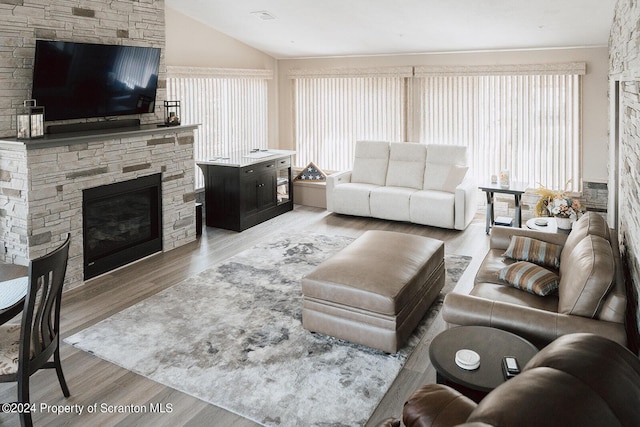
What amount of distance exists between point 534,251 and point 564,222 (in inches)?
53.9

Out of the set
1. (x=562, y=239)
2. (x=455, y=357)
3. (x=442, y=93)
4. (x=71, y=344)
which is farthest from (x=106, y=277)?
(x=442, y=93)

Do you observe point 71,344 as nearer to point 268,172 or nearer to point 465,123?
point 268,172

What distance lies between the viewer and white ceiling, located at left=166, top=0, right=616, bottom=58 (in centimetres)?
519

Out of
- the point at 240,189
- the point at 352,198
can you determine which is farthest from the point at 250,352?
the point at 352,198

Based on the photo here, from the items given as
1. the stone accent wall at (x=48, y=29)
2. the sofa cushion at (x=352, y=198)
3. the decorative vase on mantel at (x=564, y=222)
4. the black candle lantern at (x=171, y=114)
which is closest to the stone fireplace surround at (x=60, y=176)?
the black candle lantern at (x=171, y=114)

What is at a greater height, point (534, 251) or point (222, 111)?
point (222, 111)

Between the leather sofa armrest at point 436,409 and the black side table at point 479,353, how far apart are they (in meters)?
0.32

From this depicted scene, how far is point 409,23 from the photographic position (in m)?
6.02

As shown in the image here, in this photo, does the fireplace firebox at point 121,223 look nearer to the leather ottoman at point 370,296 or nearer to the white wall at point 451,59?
the white wall at point 451,59

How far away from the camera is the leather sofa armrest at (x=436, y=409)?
189 cm

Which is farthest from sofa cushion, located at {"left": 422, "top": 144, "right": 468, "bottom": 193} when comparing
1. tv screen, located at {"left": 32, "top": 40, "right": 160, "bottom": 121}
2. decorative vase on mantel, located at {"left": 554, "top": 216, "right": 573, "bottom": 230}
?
tv screen, located at {"left": 32, "top": 40, "right": 160, "bottom": 121}

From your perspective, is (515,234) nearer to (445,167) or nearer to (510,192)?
(510,192)

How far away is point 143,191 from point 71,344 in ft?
7.05

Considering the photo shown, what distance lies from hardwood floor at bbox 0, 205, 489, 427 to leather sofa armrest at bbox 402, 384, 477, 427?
2.89ft
